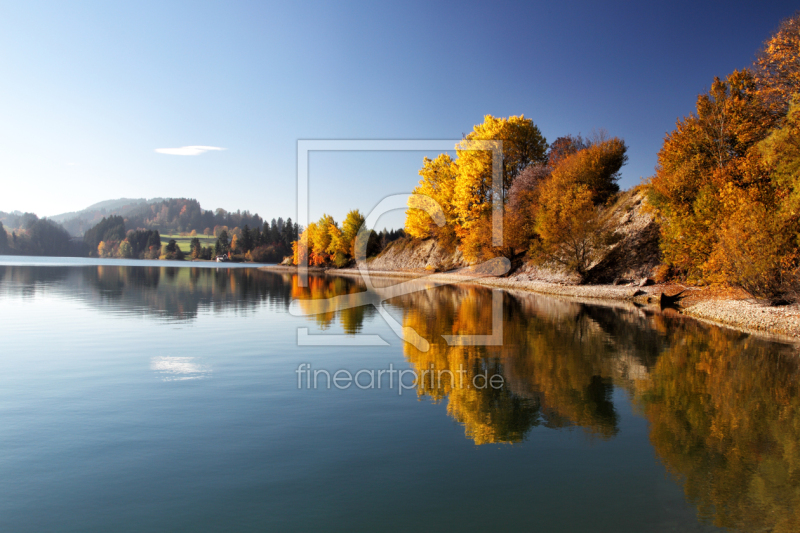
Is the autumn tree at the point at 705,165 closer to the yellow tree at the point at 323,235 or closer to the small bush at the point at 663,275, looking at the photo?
the small bush at the point at 663,275

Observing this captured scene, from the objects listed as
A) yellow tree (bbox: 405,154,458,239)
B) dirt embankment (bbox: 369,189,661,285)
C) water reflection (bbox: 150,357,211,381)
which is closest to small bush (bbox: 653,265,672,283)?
dirt embankment (bbox: 369,189,661,285)

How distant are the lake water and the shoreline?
3.87 m

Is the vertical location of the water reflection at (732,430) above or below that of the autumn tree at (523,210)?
below

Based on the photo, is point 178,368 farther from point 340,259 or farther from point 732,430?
point 340,259

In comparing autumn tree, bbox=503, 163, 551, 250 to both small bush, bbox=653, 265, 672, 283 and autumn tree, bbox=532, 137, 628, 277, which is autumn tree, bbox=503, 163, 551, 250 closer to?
autumn tree, bbox=532, 137, 628, 277

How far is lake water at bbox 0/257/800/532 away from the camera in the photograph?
6.36m

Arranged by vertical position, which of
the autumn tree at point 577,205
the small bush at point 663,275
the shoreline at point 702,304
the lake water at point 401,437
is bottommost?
the lake water at point 401,437

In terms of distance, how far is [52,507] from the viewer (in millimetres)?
6504

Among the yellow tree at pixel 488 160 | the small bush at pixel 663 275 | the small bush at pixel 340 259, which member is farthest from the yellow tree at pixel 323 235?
the small bush at pixel 663 275

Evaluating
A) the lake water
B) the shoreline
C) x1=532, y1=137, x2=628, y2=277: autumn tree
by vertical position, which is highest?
x1=532, y1=137, x2=628, y2=277: autumn tree

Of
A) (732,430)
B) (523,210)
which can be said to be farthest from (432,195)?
(732,430)

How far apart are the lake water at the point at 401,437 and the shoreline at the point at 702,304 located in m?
3.87

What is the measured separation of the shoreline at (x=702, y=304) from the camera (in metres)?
20.7

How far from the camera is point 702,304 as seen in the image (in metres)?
27.9
